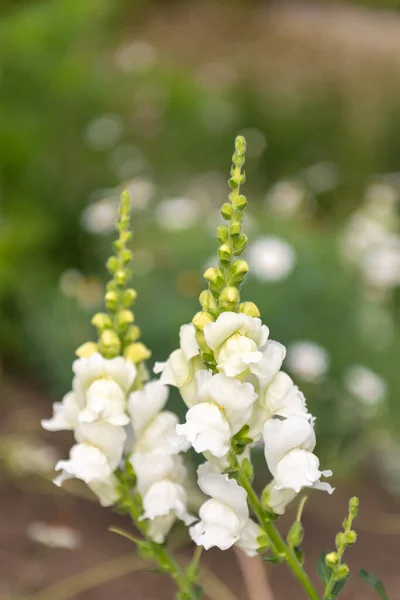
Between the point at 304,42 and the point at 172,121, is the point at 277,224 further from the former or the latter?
the point at 304,42

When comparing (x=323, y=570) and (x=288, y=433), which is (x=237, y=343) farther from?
(x=323, y=570)

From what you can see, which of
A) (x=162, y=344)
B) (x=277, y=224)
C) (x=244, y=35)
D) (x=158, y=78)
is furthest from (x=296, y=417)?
(x=244, y=35)

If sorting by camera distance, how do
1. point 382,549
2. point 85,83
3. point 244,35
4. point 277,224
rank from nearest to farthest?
point 382,549 < point 277,224 < point 85,83 < point 244,35

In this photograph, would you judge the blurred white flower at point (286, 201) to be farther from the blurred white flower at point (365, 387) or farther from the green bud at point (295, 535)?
the green bud at point (295, 535)

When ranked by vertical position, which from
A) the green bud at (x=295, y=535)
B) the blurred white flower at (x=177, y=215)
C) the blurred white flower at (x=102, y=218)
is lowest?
the green bud at (x=295, y=535)

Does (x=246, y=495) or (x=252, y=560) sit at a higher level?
(x=252, y=560)

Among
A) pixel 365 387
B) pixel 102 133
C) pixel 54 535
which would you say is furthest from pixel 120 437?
pixel 102 133

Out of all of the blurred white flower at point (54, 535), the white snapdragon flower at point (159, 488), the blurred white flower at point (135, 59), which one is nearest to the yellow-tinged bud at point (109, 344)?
the white snapdragon flower at point (159, 488)
